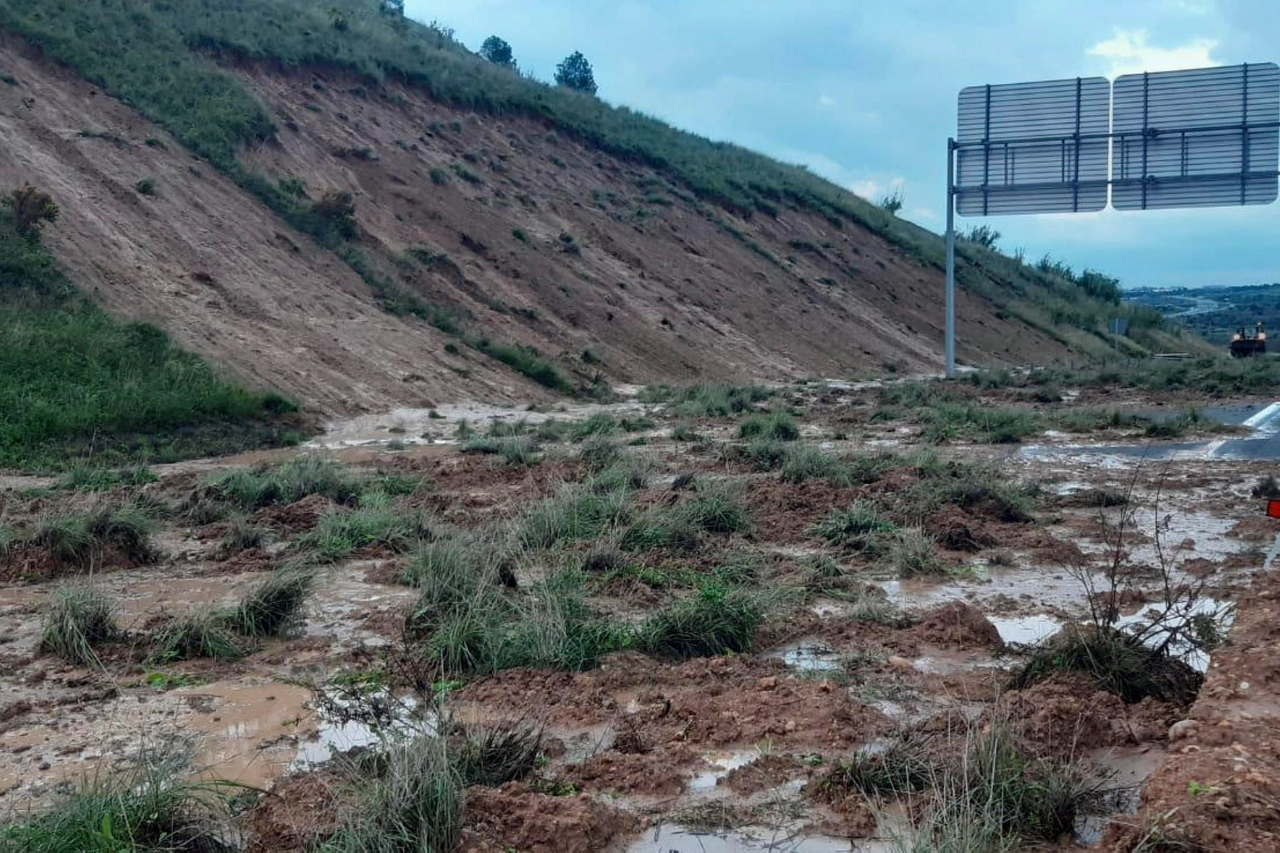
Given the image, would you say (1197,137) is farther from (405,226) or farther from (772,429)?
(405,226)

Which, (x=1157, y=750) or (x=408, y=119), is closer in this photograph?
(x=1157, y=750)

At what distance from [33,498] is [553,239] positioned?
24.9 meters

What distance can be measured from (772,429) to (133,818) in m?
15.7

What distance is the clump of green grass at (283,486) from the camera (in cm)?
1277

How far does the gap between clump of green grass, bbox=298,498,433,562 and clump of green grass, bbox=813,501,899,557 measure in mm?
3598

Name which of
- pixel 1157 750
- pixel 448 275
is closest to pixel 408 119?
pixel 448 275

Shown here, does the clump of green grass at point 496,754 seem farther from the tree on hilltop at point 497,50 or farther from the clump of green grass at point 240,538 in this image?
the tree on hilltop at point 497,50

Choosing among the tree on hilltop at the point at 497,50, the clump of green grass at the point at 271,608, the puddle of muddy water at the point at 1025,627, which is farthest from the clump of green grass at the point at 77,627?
the tree on hilltop at the point at 497,50

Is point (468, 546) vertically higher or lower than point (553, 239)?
lower

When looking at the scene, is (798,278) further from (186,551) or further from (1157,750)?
(1157,750)

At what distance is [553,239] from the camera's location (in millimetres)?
36469

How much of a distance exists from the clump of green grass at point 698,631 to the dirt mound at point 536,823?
7.79ft

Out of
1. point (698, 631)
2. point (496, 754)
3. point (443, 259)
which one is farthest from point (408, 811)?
point (443, 259)

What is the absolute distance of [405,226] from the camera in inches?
1283
